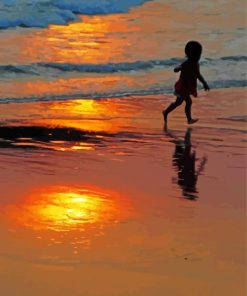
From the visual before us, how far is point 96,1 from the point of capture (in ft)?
93.9

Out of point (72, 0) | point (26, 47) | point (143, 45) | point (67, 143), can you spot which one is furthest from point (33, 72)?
point (72, 0)

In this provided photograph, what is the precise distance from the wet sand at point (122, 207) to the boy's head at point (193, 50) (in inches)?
28.3

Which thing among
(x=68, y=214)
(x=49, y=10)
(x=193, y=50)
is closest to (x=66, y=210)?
(x=68, y=214)

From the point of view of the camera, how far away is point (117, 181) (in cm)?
610

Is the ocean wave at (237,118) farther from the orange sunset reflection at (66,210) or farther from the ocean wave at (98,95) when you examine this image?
the orange sunset reflection at (66,210)

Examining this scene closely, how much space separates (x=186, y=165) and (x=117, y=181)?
0.94 metres

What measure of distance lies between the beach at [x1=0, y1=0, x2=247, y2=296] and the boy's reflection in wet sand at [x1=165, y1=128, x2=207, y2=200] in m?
0.01

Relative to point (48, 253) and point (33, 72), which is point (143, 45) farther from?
point (48, 253)

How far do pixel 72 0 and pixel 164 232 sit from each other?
2403 cm

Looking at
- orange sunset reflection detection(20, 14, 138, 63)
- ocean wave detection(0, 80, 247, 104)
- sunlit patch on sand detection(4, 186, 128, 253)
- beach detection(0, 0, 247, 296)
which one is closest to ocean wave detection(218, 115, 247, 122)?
beach detection(0, 0, 247, 296)

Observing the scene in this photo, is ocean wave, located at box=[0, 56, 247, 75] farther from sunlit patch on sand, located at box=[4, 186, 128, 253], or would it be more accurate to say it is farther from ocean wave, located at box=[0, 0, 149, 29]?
sunlit patch on sand, located at box=[4, 186, 128, 253]

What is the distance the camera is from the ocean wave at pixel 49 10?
23.2 meters

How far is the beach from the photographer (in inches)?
162

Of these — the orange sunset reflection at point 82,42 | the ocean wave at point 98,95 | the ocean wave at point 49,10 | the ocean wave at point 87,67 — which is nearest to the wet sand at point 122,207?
the ocean wave at point 98,95
